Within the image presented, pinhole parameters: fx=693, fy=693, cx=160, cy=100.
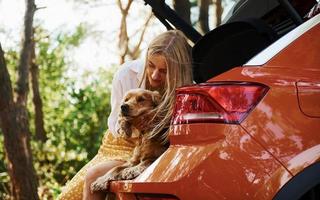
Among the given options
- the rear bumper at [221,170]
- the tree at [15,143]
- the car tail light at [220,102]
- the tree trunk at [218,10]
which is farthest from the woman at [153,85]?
the tree at [15,143]

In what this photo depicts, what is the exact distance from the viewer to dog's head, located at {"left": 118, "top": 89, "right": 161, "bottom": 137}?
3803 millimetres

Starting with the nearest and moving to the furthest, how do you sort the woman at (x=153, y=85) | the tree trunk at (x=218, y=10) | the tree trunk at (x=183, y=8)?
the woman at (x=153, y=85), the tree trunk at (x=183, y=8), the tree trunk at (x=218, y=10)

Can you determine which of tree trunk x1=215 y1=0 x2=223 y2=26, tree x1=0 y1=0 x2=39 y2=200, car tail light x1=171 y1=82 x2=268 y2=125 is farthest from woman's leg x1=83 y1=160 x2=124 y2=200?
tree x1=0 y1=0 x2=39 y2=200

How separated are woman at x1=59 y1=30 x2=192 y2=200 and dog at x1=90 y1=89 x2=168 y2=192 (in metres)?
0.07

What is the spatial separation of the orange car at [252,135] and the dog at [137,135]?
53 cm

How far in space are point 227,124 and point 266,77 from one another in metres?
0.27

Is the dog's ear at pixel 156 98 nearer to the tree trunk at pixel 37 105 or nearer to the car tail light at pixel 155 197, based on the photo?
the car tail light at pixel 155 197

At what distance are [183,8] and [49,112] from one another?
52.5 feet

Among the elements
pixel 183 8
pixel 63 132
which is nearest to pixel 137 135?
pixel 183 8

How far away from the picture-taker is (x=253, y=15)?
497 cm

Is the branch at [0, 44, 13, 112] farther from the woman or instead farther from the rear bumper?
the rear bumper

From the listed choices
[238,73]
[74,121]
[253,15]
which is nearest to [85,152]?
[74,121]

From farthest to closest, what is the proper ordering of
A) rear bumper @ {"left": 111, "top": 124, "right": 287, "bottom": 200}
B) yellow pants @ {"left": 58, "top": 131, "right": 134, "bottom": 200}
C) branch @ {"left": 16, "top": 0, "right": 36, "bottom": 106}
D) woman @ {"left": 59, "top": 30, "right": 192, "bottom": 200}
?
branch @ {"left": 16, "top": 0, "right": 36, "bottom": 106} → yellow pants @ {"left": 58, "top": 131, "right": 134, "bottom": 200} → woman @ {"left": 59, "top": 30, "right": 192, "bottom": 200} → rear bumper @ {"left": 111, "top": 124, "right": 287, "bottom": 200}

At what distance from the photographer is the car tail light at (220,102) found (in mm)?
2938
